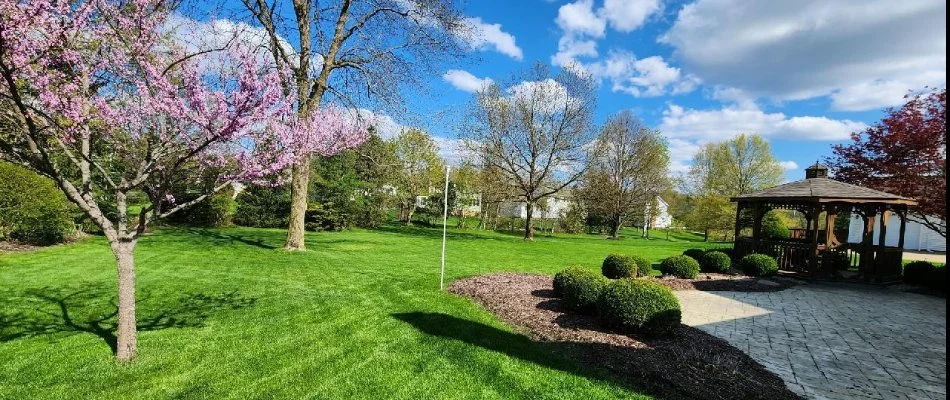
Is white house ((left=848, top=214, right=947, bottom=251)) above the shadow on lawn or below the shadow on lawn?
above

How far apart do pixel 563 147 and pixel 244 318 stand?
1861 centimetres

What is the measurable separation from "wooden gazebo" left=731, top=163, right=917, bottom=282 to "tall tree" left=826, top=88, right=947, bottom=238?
1.95ft

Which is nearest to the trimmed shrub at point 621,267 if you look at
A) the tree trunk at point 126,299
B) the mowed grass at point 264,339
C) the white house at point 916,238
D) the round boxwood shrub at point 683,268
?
the round boxwood shrub at point 683,268

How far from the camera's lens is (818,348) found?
18.7ft

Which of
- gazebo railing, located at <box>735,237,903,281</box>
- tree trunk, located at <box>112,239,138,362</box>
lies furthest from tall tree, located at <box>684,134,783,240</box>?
tree trunk, located at <box>112,239,138,362</box>

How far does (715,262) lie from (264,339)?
36.1 feet

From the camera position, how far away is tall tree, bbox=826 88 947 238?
37.4ft

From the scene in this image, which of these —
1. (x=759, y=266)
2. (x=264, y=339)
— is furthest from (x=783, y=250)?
(x=264, y=339)

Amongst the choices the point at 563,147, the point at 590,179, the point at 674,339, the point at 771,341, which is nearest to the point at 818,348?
the point at 771,341

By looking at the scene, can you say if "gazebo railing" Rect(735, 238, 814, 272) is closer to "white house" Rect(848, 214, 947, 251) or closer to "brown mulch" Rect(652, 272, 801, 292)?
"brown mulch" Rect(652, 272, 801, 292)

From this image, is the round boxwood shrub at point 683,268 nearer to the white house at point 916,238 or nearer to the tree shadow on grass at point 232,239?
the tree shadow on grass at point 232,239

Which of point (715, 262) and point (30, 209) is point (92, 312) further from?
point (715, 262)

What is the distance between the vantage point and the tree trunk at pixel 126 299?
14.4ft

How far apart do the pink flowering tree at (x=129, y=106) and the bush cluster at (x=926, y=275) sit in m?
14.3
